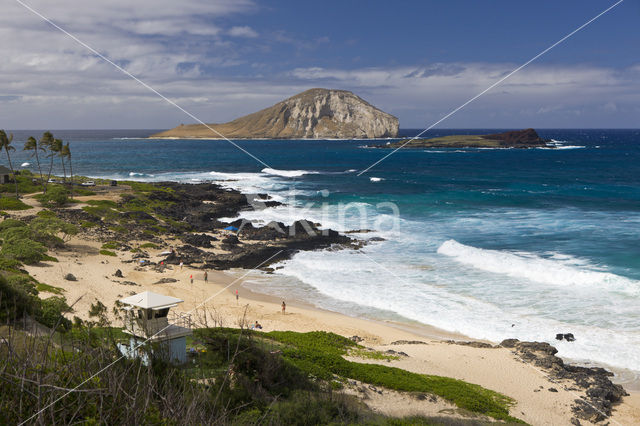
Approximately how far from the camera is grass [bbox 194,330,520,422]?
41.4ft

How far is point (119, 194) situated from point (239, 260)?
23.4 meters

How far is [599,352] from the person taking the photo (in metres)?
18.0

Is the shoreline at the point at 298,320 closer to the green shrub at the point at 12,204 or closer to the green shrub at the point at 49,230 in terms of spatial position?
the green shrub at the point at 49,230

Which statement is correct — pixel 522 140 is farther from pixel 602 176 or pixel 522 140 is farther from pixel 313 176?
pixel 313 176

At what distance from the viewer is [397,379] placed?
44.6ft

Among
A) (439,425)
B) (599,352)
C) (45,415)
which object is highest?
(45,415)

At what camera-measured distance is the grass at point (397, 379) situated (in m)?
12.6

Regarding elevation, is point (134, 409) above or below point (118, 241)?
above

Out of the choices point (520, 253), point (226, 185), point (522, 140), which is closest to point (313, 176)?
point (226, 185)

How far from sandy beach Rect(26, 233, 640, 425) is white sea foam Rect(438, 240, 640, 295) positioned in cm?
Answer: 971

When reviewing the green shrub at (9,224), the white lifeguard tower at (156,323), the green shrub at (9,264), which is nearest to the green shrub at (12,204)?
the green shrub at (9,224)

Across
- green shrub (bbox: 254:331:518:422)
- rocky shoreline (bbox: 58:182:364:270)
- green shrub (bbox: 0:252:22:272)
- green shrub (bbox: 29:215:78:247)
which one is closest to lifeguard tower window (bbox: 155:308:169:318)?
green shrub (bbox: 254:331:518:422)

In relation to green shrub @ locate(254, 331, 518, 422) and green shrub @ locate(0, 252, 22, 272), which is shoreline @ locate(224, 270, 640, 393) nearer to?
green shrub @ locate(254, 331, 518, 422)

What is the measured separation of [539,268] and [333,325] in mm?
14090
